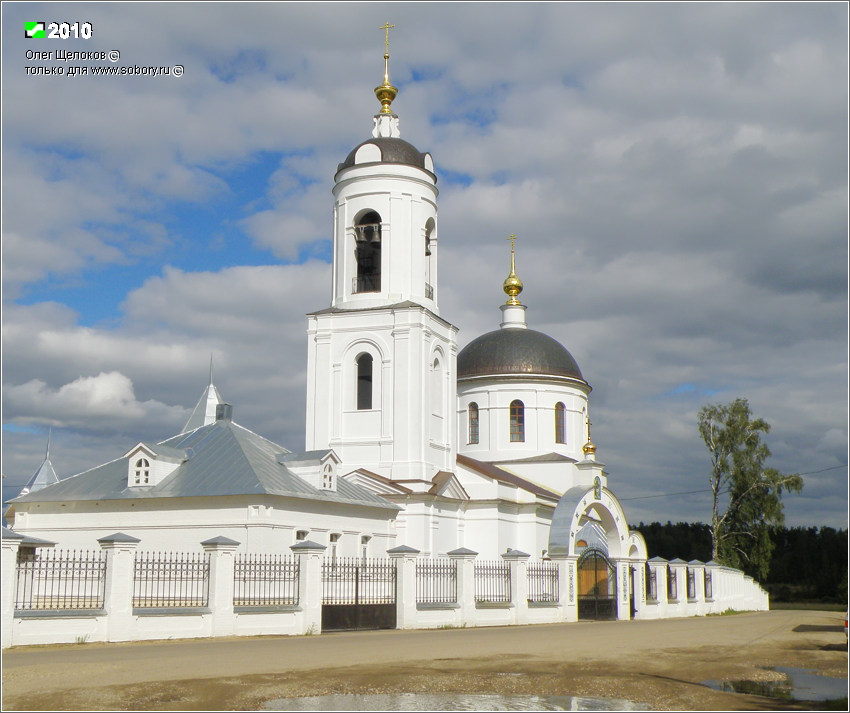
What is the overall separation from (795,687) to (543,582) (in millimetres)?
15808

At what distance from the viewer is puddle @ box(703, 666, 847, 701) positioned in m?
11.1

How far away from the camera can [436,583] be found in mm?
23500

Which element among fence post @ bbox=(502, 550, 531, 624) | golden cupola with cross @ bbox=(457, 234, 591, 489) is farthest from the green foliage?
fence post @ bbox=(502, 550, 531, 624)

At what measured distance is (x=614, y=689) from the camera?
1142 centimetres

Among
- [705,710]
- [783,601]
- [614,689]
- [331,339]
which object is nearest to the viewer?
[705,710]

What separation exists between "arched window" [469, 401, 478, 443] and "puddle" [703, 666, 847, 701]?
31589 millimetres

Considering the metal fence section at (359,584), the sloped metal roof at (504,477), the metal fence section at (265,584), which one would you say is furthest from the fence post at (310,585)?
the sloped metal roof at (504,477)

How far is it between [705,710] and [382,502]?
20416 millimetres

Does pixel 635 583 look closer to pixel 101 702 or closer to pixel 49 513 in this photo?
pixel 49 513

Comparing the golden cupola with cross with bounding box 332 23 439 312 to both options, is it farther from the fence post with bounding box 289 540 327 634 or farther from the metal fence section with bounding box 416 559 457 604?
the fence post with bounding box 289 540 327 634

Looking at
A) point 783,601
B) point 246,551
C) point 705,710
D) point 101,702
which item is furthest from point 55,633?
point 783,601

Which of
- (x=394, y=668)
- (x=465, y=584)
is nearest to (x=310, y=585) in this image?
(x=465, y=584)

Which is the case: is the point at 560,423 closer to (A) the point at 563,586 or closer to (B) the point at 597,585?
(B) the point at 597,585

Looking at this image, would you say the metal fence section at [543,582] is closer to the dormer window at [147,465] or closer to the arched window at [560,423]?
the dormer window at [147,465]
